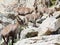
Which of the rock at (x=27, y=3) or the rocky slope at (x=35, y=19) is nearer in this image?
the rocky slope at (x=35, y=19)

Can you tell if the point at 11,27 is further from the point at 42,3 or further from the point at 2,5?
the point at 2,5

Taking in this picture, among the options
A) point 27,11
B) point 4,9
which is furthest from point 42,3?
point 4,9

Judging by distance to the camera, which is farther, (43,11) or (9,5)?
(9,5)

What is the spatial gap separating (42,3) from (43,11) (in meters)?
4.20

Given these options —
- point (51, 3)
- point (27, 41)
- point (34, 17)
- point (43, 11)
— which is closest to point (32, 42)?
point (27, 41)

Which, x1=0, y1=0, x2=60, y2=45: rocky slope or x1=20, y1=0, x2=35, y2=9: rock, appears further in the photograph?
x1=20, y1=0, x2=35, y2=9: rock

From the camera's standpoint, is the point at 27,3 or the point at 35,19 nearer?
the point at 35,19

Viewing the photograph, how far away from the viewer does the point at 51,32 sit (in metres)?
10.8

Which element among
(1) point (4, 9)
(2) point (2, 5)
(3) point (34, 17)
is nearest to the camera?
(3) point (34, 17)

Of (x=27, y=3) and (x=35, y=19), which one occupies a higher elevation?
(x=35, y=19)

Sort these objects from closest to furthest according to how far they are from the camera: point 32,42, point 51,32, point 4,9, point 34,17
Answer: point 32,42
point 51,32
point 34,17
point 4,9

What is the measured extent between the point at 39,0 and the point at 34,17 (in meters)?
8.12

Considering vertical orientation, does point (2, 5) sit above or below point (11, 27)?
below

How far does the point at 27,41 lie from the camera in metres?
9.20
